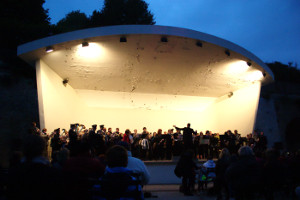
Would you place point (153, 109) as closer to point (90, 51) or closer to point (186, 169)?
point (90, 51)

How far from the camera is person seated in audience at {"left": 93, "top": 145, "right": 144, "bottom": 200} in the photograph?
2275 millimetres

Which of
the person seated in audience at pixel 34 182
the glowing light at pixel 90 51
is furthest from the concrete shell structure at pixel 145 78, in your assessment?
the person seated in audience at pixel 34 182

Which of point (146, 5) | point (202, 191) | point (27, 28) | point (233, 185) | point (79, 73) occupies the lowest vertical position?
point (202, 191)

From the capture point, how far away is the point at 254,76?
11.4 m

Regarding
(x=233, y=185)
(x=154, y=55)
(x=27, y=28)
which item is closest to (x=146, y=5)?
(x=27, y=28)

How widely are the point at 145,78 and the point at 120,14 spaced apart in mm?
15011

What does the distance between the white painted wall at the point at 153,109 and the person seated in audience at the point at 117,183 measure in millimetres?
8400

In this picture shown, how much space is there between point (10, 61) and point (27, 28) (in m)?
2.42

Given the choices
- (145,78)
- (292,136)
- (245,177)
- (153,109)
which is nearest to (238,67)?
(145,78)

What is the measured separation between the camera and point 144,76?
11.8m

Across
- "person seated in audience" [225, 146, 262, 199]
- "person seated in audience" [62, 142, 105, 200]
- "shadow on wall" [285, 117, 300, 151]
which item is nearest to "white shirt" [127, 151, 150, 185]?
"person seated in audience" [62, 142, 105, 200]

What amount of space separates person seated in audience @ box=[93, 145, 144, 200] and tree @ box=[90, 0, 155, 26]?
23.6m

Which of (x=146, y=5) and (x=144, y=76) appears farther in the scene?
(x=146, y=5)

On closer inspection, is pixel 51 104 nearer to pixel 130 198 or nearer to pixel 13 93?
pixel 13 93
